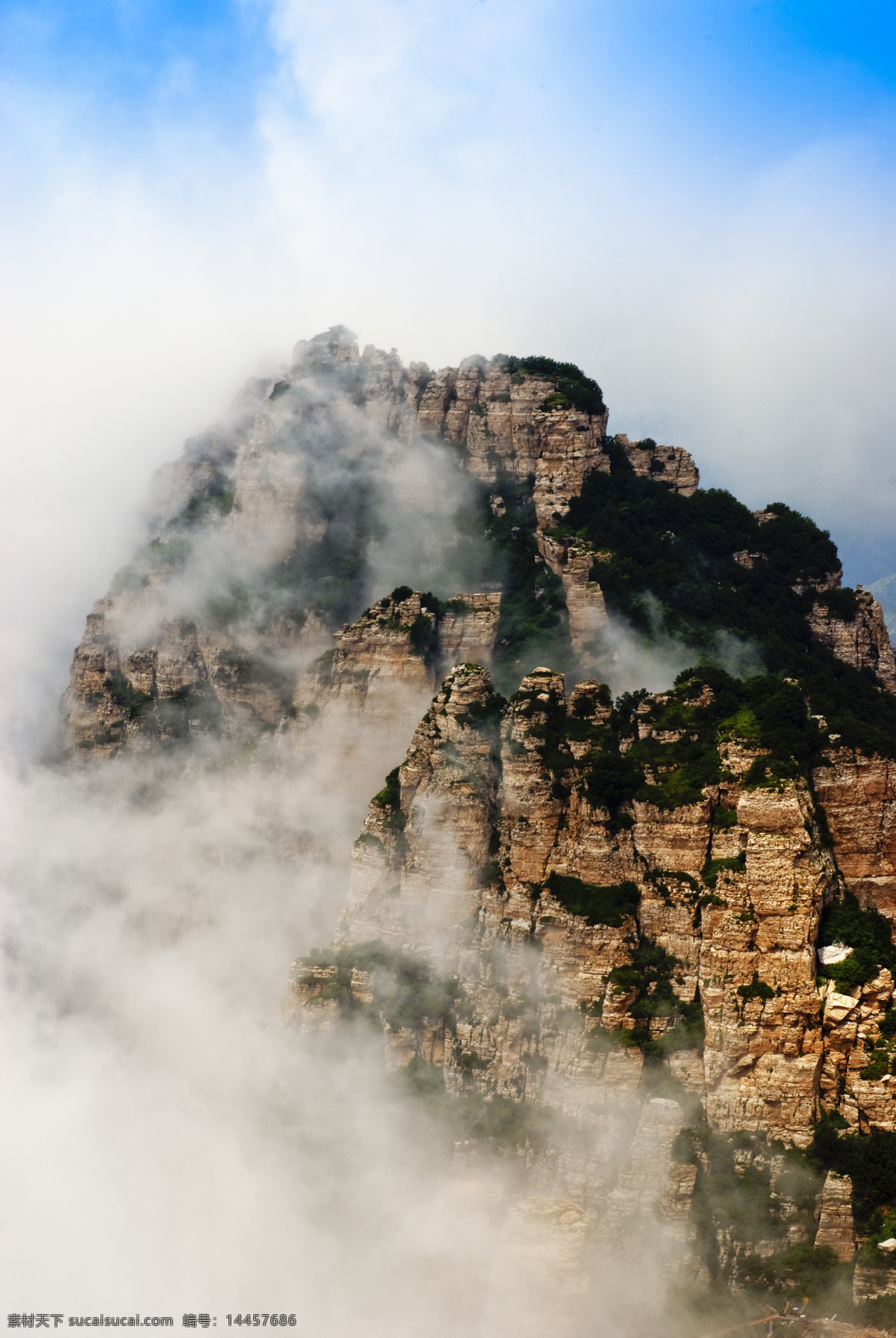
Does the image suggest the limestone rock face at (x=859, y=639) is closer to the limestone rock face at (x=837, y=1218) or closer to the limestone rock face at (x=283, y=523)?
the limestone rock face at (x=283, y=523)

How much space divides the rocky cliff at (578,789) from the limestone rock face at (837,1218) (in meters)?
0.10

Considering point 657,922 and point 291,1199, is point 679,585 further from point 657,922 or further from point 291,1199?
point 291,1199

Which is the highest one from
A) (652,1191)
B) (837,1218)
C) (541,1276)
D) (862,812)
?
(862,812)

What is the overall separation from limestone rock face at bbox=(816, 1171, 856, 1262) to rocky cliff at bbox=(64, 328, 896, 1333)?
4.1 inches

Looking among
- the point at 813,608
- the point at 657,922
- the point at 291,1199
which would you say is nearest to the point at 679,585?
the point at 813,608

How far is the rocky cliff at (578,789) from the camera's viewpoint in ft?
168

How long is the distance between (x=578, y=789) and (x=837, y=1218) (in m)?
23.1

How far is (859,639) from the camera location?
283 feet

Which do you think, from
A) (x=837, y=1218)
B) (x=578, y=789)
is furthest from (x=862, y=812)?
(x=837, y=1218)

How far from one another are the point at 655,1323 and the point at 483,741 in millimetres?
29880

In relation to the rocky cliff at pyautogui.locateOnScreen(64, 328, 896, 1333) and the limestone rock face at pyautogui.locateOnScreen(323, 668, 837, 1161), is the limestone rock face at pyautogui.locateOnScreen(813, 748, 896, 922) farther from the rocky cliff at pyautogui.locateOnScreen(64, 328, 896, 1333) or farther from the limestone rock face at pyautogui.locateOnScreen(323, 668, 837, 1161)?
the limestone rock face at pyautogui.locateOnScreen(323, 668, 837, 1161)

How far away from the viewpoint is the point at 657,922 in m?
56.1

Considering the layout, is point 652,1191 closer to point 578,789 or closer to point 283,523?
point 578,789

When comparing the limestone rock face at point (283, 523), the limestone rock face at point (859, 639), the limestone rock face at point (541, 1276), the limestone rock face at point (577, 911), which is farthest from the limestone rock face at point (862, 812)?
the limestone rock face at point (283, 523)
